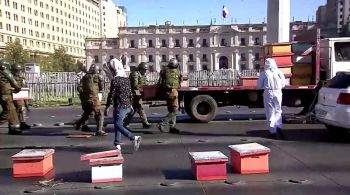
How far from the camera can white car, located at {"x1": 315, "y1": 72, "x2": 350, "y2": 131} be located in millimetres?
9727

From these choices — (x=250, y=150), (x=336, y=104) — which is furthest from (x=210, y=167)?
(x=336, y=104)

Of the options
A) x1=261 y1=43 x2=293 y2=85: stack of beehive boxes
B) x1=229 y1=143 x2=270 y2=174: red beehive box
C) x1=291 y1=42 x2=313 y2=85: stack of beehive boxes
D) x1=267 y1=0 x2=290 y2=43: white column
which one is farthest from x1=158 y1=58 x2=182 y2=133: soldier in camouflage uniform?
x1=267 y1=0 x2=290 y2=43: white column

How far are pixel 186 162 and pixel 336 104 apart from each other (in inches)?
155

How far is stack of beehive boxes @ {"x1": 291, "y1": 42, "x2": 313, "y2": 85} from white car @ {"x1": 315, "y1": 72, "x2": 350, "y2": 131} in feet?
9.76

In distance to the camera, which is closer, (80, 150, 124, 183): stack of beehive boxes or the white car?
(80, 150, 124, 183): stack of beehive boxes

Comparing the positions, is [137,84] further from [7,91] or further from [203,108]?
[7,91]

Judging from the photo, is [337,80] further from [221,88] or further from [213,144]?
[221,88]

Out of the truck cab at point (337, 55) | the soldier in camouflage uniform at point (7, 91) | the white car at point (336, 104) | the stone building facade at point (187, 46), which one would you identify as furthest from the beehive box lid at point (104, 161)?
the stone building facade at point (187, 46)

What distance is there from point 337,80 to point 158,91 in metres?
5.05

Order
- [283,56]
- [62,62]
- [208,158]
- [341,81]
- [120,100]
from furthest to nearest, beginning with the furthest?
1. [62,62]
2. [283,56]
3. [341,81]
4. [120,100]
5. [208,158]

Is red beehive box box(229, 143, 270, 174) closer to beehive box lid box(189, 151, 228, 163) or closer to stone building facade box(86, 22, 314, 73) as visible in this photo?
beehive box lid box(189, 151, 228, 163)

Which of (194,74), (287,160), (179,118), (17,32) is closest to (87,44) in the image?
(17,32)

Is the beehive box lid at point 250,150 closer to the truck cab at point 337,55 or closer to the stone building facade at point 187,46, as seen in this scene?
the truck cab at point 337,55

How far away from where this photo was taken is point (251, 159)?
7242mm
